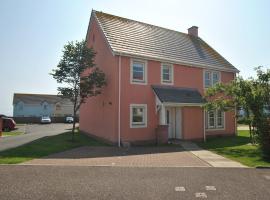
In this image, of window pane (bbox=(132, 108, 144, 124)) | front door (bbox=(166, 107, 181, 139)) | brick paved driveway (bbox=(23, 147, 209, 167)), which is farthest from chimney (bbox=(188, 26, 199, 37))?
brick paved driveway (bbox=(23, 147, 209, 167))

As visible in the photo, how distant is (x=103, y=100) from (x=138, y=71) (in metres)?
3.52

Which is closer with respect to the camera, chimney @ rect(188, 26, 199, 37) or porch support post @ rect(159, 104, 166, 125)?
porch support post @ rect(159, 104, 166, 125)

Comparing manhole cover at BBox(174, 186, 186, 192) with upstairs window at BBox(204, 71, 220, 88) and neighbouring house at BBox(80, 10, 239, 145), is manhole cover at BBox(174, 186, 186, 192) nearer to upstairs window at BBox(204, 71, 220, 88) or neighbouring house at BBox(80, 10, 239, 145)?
neighbouring house at BBox(80, 10, 239, 145)

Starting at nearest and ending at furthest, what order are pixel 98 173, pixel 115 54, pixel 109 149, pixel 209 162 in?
1. pixel 98 173
2. pixel 209 162
3. pixel 109 149
4. pixel 115 54

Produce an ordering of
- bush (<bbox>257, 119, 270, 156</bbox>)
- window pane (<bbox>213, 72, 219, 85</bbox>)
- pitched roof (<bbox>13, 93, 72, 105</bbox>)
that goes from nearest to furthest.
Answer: bush (<bbox>257, 119, 270, 156</bbox>)
window pane (<bbox>213, 72, 219, 85</bbox>)
pitched roof (<bbox>13, 93, 72, 105</bbox>)

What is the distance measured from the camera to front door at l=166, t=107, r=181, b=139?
2178 centimetres

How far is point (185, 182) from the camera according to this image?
29.8 feet

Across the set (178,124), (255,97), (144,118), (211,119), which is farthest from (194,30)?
(255,97)

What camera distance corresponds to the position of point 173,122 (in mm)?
22062

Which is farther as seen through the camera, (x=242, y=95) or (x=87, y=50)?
(x=87, y=50)

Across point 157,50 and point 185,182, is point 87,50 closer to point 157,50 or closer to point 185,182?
point 157,50

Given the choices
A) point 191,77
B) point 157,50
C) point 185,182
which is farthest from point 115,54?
point 185,182

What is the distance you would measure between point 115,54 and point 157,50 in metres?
4.48

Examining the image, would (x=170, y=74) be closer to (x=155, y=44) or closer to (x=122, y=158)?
(x=155, y=44)
